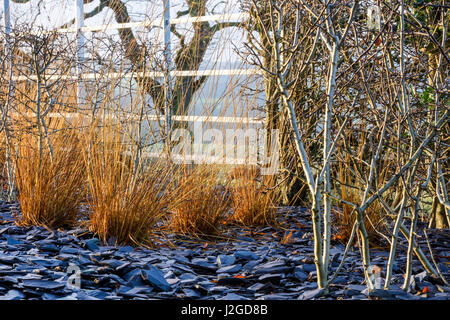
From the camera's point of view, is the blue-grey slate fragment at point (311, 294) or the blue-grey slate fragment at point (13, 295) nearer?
the blue-grey slate fragment at point (13, 295)

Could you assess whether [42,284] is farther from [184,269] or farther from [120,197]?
[120,197]

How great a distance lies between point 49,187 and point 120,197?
48 centimetres

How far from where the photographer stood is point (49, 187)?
7.97 ft

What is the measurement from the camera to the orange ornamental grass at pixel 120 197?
2.18 m

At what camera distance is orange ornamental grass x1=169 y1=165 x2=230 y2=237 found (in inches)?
98.6

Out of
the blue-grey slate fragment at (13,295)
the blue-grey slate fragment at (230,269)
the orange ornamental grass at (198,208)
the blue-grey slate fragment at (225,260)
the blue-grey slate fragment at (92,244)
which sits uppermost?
the orange ornamental grass at (198,208)

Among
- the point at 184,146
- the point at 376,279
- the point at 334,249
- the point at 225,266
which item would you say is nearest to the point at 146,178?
the point at 184,146

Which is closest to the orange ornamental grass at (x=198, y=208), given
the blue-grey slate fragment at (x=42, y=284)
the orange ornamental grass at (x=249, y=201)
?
the orange ornamental grass at (x=249, y=201)

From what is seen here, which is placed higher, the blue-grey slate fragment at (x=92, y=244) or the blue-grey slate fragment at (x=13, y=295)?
the blue-grey slate fragment at (x=92, y=244)

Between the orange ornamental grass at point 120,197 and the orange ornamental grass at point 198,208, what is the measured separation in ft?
0.66

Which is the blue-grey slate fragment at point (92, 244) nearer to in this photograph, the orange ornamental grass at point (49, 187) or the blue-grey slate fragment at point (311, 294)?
the orange ornamental grass at point (49, 187)

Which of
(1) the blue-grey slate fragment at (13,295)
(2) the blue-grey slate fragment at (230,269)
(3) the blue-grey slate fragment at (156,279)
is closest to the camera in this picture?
(1) the blue-grey slate fragment at (13,295)

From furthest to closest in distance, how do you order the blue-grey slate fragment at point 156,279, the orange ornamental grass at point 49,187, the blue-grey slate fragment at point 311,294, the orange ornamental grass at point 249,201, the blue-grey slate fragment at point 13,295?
the orange ornamental grass at point 249,201 → the orange ornamental grass at point 49,187 → the blue-grey slate fragment at point 156,279 → the blue-grey slate fragment at point 311,294 → the blue-grey slate fragment at point 13,295
